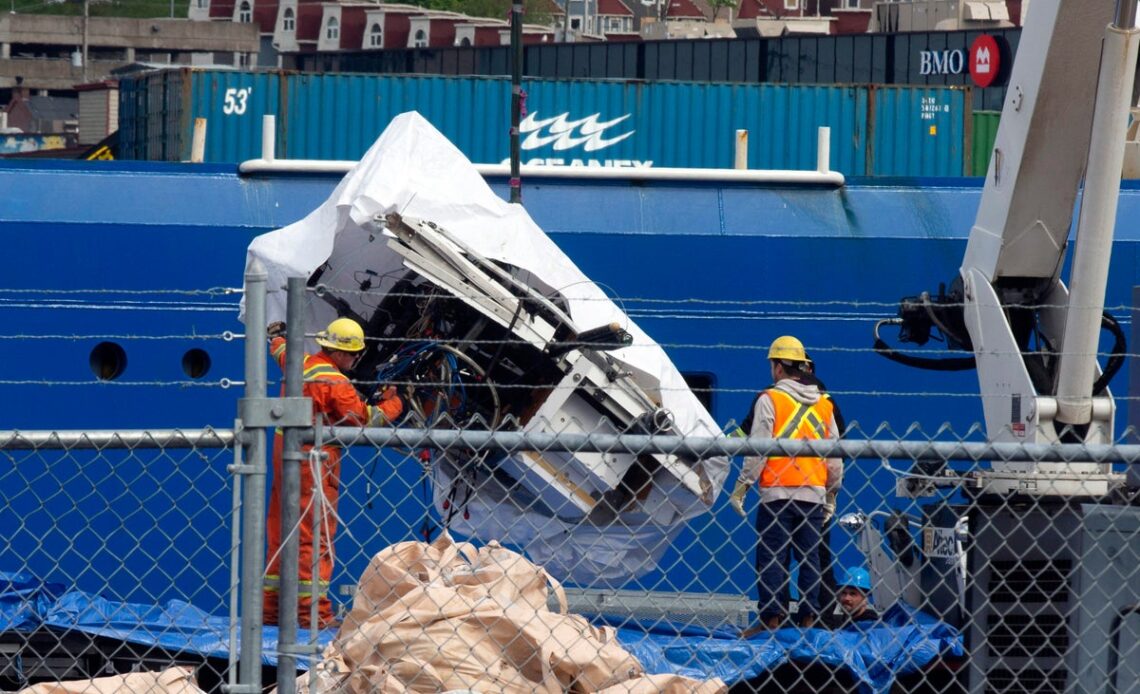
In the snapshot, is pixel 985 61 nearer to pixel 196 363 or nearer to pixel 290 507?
pixel 196 363

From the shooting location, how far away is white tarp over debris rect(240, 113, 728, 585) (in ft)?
27.2

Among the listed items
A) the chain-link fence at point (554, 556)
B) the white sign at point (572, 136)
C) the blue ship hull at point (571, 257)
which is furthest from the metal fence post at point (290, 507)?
the white sign at point (572, 136)

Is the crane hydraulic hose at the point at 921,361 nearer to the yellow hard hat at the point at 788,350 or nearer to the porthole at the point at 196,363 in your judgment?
the yellow hard hat at the point at 788,350

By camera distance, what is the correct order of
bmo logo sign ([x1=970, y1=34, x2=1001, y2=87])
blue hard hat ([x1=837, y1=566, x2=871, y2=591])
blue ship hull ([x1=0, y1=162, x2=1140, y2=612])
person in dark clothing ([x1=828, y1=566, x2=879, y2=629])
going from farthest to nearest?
bmo logo sign ([x1=970, y1=34, x2=1001, y2=87]), blue ship hull ([x1=0, y1=162, x2=1140, y2=612]), blue hard hat ([x1=837, y1=566, x2=871, y2=591]), person in dark clothing ([x1=828, y1=566, x2=879, y2=629])

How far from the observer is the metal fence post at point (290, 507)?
4.17m

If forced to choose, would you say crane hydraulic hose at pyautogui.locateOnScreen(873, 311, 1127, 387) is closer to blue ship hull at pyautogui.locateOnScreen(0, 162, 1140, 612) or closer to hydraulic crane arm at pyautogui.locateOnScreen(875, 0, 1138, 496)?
hydraulic crane arm at pyautogui.locateOnScreen(875, 0, 1138, 496)

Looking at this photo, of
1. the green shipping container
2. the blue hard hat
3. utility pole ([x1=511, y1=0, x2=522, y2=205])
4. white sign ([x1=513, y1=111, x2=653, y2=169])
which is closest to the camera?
the blue hard hat

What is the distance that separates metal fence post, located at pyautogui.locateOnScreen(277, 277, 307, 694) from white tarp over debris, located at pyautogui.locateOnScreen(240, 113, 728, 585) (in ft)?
13.0

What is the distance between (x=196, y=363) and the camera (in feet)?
36.3

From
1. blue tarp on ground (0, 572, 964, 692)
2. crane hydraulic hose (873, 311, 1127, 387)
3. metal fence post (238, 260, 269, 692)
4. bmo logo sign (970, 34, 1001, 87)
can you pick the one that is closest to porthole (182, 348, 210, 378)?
blue tarp on ground (0, 572, 964, 692)

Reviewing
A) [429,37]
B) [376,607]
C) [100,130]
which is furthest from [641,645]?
[429,37]

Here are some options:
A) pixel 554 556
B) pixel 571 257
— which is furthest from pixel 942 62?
pixel 554 556

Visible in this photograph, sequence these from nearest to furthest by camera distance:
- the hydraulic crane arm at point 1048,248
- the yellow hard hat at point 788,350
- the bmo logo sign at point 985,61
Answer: the hydraulic crane arm at point 1048,248
the yellow hard hat at point 788,350
the bmo logo sign at point 985,61

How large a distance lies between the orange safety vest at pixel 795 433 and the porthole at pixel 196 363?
4282mm
